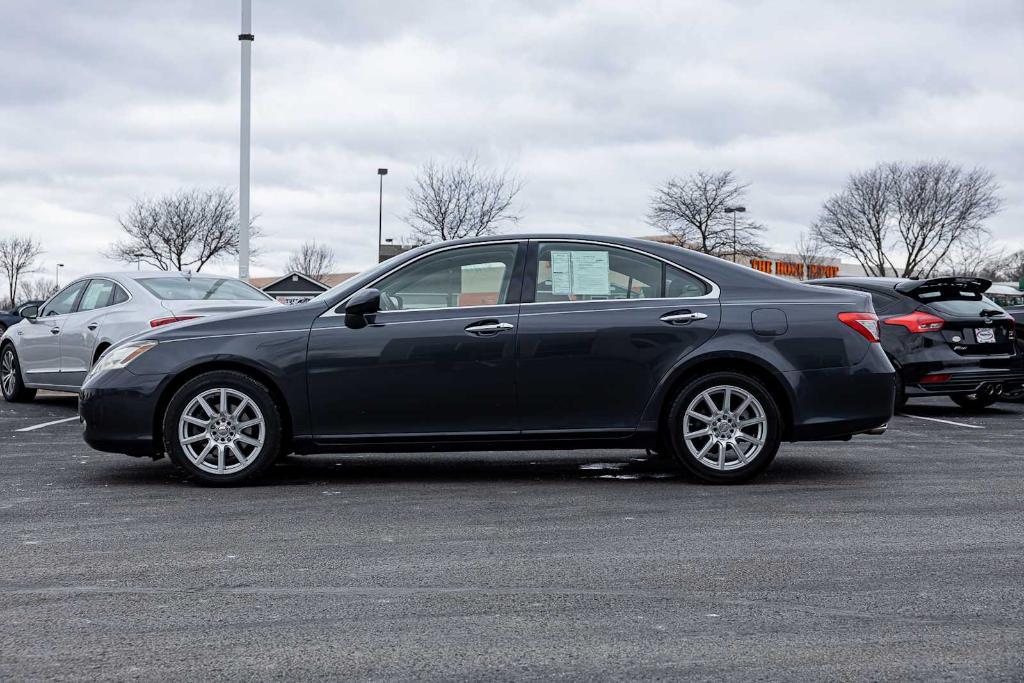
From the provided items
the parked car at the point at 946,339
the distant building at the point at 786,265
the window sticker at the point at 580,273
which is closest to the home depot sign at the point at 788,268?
the distant building at the point at 786,265

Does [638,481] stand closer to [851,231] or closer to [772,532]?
[772,532]

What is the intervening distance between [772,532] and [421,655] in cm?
254

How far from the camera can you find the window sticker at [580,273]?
745 centimetres

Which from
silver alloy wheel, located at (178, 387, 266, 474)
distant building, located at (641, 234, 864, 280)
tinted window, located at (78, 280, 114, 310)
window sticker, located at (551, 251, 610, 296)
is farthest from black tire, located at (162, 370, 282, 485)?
distant building, located at (641, 234, 864, 280)

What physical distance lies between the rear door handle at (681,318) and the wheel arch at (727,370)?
24 centimetres

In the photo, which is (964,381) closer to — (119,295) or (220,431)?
(220,431)

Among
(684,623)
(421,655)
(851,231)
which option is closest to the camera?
(421,655)

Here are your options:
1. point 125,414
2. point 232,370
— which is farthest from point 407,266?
point 125,414

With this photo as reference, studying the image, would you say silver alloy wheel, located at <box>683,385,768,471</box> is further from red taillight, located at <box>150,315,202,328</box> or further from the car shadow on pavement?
red taillight, located at <box>150,315,202,328</box>

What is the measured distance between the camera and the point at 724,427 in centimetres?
731

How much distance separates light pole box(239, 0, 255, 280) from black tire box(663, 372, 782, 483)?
1540 centimetres

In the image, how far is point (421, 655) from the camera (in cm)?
377

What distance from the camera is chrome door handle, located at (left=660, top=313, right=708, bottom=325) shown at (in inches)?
288

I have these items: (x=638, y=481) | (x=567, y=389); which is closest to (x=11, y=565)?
(x=567, y=389)
